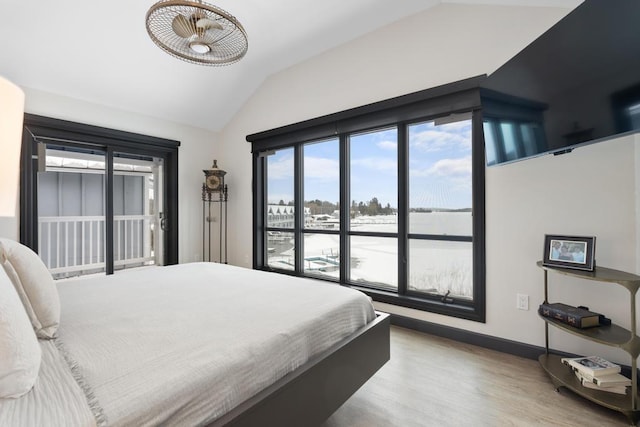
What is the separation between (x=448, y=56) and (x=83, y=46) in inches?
135

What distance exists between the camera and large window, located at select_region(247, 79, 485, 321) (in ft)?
8.52

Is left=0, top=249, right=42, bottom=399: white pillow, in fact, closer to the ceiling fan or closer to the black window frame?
the ceiling fan

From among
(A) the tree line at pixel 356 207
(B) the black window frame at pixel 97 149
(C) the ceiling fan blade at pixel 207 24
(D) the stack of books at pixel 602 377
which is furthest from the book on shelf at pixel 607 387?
(B) the black window frame at pixel 97 149

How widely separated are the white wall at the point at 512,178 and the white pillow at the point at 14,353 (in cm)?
267

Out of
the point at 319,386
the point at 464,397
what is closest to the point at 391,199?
the point at 464,397

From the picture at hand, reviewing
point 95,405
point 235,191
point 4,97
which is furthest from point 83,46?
point 95,405

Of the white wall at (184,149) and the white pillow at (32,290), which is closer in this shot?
the white pillow at (32,290)

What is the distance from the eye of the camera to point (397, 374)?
6.68 feet

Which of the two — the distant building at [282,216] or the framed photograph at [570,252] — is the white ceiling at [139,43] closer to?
the framed photograph at [570,252]

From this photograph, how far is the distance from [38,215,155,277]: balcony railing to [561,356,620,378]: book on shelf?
4.86 metres

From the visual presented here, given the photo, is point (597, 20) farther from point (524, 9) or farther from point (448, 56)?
point (448, 56)

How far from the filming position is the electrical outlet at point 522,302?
7.39 feet

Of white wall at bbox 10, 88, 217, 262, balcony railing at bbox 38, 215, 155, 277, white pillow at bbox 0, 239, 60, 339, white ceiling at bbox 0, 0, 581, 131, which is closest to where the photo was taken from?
white pillow at bbox 0, 239, 60, 339

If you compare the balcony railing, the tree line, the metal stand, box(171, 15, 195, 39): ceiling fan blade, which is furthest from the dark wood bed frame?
the balcony railing
